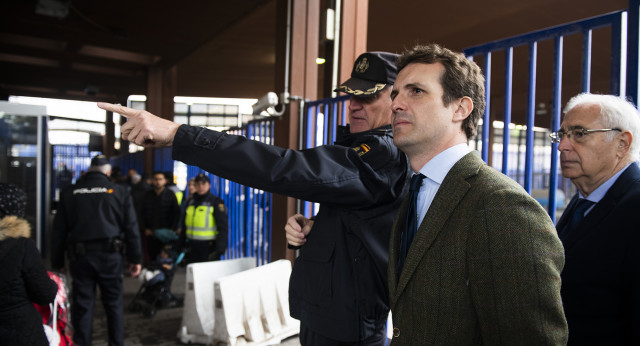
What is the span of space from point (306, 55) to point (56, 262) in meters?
3.31

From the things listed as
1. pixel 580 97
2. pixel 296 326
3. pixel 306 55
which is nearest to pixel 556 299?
pixel 580 97

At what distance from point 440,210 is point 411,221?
0.18 meters

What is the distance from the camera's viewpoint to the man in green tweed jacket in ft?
3.04

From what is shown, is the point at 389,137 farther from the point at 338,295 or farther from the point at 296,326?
the point at 296,326

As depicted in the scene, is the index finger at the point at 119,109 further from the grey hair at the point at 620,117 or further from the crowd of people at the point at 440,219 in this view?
the grey hair at the point at 620,117

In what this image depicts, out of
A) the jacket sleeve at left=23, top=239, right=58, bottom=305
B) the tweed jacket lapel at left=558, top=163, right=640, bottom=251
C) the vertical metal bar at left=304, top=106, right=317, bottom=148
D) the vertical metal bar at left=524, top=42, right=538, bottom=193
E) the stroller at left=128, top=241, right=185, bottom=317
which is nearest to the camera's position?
the tweed jacket lapel at left=558, top=163, right=640, bottom=251

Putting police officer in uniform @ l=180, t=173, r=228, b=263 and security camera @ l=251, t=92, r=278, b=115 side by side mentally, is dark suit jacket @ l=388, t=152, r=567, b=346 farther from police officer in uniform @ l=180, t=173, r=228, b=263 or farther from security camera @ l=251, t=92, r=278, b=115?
police officer in uniform @ l=180, t=173, r=228, b=263

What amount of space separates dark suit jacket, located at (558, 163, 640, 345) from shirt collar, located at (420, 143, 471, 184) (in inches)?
20.3

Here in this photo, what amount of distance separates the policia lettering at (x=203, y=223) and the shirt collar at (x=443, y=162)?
4.61m

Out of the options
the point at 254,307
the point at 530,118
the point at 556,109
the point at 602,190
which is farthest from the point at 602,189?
the point at 254,307

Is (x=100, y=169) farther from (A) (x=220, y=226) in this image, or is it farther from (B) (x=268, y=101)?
(B) (x=268, y=101)

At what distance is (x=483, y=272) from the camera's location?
0.98 meters

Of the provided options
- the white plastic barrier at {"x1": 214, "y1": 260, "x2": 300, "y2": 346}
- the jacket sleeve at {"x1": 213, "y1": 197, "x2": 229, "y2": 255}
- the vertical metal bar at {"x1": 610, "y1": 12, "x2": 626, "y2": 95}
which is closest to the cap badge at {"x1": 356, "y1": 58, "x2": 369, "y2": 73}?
the vertical metal bar at {"x1": 610, "y1": 12, "x2": 626, "y2": 95}

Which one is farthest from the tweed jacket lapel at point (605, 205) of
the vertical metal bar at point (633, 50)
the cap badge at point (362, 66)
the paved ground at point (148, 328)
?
the paved ground at point (148, 328)
